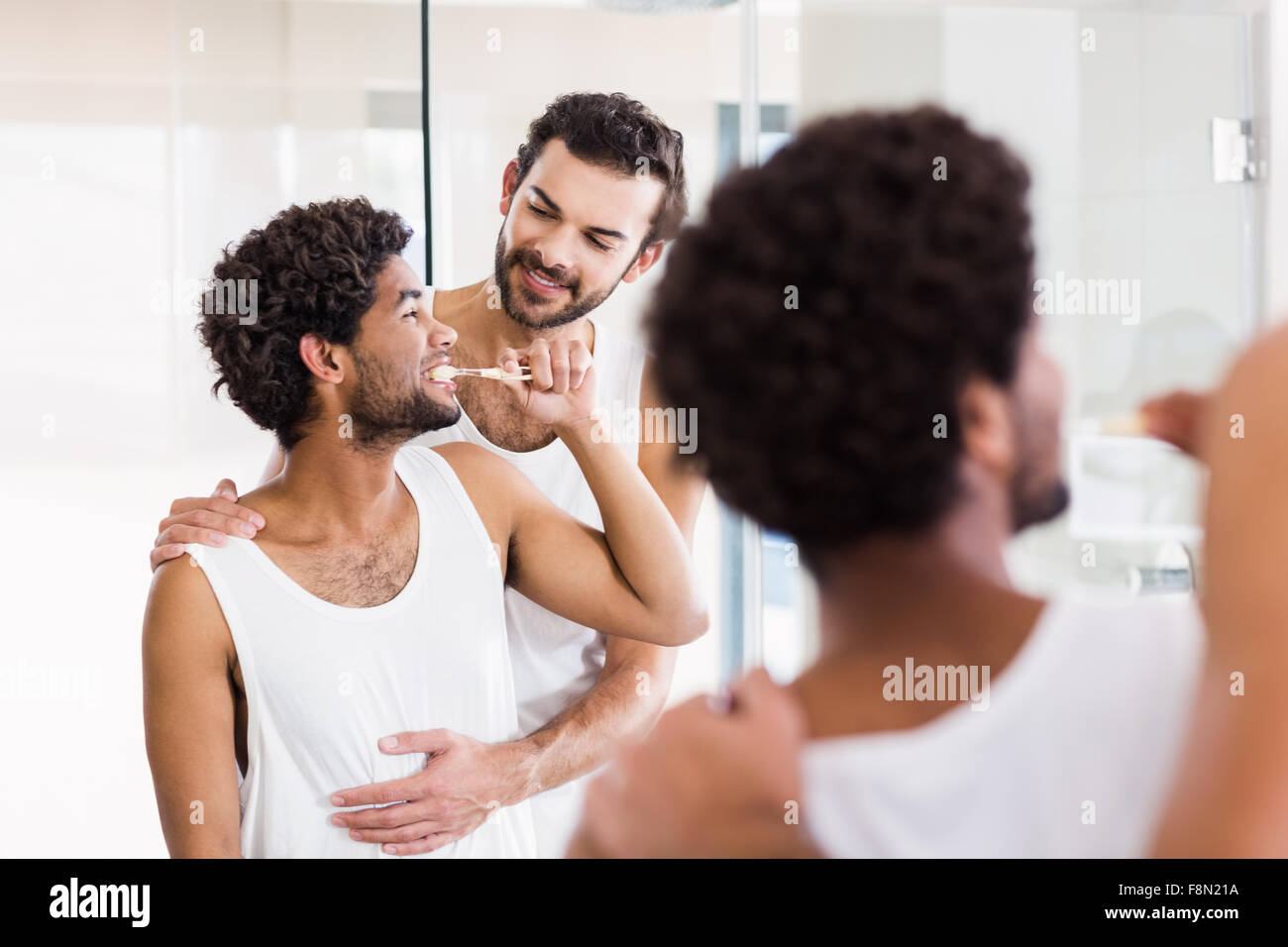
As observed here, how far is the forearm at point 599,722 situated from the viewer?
1311 mm

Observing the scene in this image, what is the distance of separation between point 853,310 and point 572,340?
82 centimetres

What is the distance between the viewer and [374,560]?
4.13 ft

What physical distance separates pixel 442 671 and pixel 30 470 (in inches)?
28.2

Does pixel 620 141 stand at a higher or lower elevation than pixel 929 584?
Answer: higher

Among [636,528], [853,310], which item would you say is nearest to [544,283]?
[636,528]

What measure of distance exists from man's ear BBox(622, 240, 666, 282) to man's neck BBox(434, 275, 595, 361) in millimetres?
80

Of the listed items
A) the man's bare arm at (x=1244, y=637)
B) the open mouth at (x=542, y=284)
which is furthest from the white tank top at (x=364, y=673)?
the man's bare arm at (x=1244, y=637)

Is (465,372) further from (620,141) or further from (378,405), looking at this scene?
(620,141)

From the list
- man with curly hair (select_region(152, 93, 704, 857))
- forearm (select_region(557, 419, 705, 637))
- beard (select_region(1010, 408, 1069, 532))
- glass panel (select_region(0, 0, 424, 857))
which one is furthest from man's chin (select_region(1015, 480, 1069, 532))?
glass panel (select_region(0, 0, 424, 857))

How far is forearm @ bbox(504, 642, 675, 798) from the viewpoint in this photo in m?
1.31

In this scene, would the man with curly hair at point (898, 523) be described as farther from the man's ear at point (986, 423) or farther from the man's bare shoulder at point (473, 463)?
the man's bare shoulder at point (473, 463)

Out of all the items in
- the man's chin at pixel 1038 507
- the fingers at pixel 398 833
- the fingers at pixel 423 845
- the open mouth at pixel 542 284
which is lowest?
the fingers at pixel 423 845

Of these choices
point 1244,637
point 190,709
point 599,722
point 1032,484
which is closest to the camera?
point 1244,637
